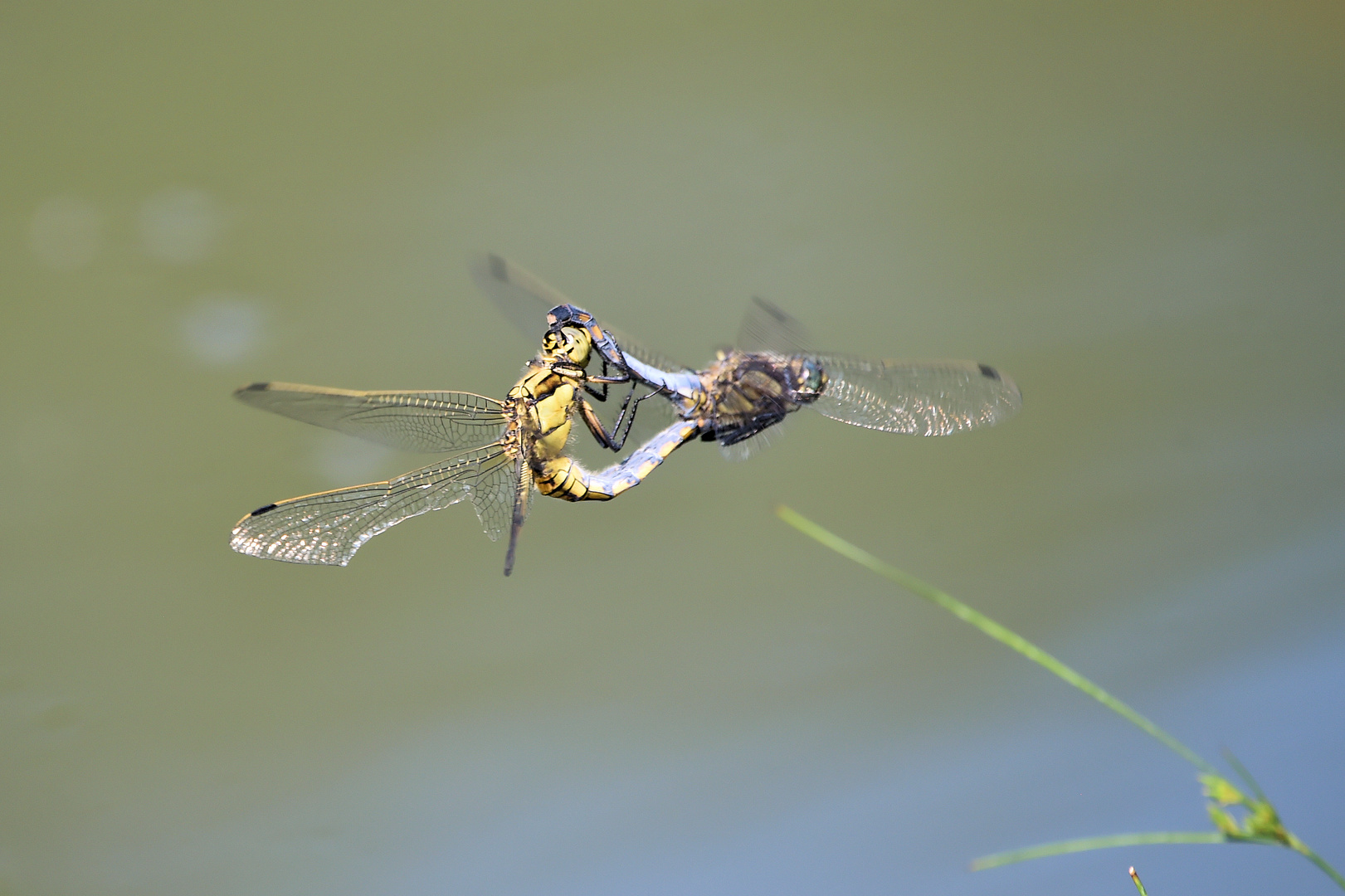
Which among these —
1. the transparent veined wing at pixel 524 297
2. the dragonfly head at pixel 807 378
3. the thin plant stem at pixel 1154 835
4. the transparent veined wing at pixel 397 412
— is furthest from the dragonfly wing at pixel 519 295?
the thin plant stem at pixel 1154 835

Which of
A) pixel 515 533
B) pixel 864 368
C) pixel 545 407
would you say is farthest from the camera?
pixel 864 368

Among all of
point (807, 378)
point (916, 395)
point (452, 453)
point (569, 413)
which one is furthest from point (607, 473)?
point (916, 395)

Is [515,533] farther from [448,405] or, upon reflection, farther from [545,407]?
[448,405]

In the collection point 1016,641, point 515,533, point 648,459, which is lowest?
point 1016,641

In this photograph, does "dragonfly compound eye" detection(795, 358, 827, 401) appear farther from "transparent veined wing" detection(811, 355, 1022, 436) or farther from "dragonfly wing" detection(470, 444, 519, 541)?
"dragonfly wing" detection(470, 444, 519, 541)

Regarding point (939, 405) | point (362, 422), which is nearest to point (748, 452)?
point (939, 405)

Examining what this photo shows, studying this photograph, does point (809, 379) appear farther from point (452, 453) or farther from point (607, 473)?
point (452, 453)

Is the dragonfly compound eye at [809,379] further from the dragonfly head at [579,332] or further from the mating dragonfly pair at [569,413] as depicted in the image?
the dragonfly head at [579,332]
